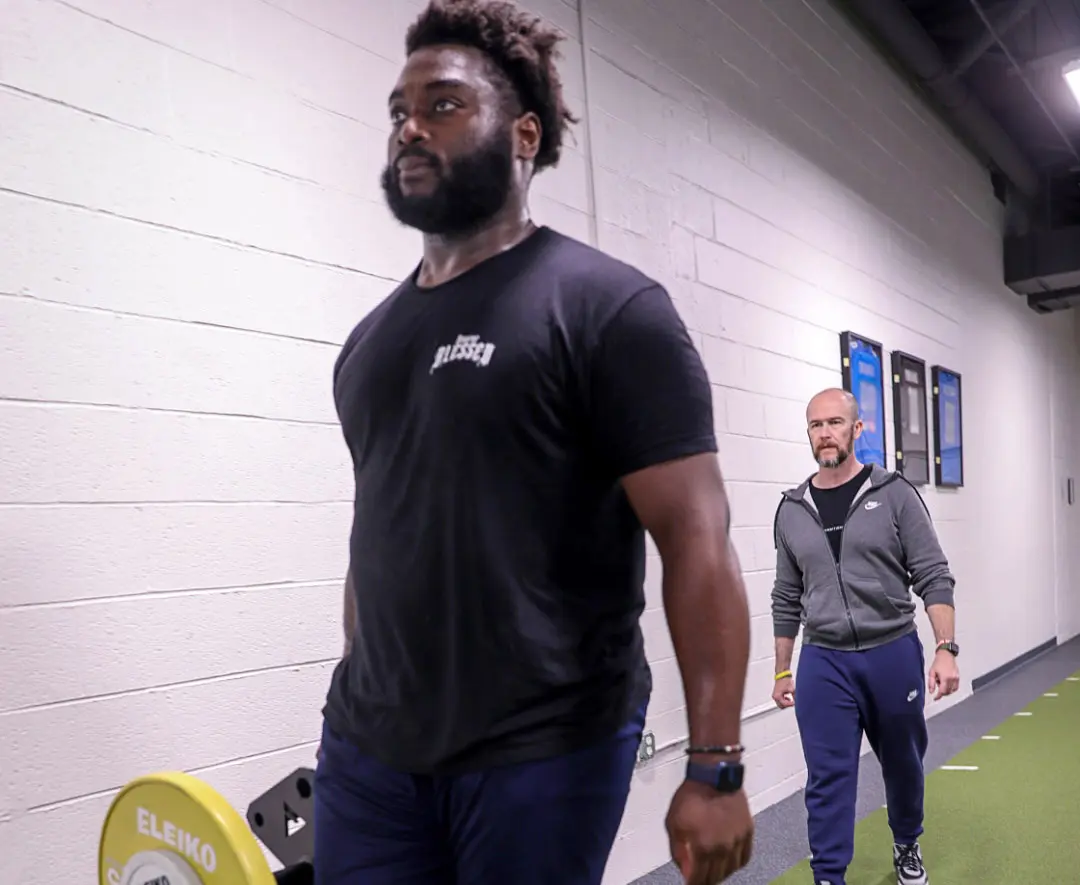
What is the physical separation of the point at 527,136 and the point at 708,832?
0.85 metres

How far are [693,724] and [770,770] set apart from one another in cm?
326

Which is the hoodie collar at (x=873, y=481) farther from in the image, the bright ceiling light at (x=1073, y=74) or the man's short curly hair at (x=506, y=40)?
the bright ceiling light at (x=1073, y=74)

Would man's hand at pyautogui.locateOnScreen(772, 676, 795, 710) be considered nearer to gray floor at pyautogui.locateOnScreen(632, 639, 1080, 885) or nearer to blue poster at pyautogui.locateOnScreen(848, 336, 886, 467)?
gray floor at pyautogui.locateOnScreen(632, 639, 1080, 885)

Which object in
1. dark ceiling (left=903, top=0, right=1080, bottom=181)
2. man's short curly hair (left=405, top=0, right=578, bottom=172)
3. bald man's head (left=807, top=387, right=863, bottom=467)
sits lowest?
bald man's head (left=807, top=387, right=863, bottom=467)

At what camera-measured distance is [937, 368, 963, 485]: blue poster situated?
Result: 20.6 ft

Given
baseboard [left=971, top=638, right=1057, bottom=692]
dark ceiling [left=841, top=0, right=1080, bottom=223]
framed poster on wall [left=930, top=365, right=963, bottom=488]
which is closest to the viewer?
dark ceiling [left=841, top=0, right=1080, bottom=223]

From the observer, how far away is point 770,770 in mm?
4141

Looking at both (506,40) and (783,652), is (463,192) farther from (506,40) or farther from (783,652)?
(783,652)

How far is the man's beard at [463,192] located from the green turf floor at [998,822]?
8.29ft

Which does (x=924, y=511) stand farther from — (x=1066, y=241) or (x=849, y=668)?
(x=1066, y=241)

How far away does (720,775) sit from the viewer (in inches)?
42.9

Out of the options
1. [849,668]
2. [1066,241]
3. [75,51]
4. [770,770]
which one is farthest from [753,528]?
[1066,241]

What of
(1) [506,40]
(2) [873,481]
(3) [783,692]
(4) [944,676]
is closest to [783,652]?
(3) [783,692]

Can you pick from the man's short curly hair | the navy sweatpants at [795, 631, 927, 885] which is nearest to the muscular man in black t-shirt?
the man's short curly hair
